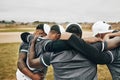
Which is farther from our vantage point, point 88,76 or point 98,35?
point 98,35

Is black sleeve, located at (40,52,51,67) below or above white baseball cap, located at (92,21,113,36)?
below

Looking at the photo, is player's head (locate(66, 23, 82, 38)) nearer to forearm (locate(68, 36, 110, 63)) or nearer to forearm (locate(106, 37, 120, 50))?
forearm (locate(68, 36, 110, 63))

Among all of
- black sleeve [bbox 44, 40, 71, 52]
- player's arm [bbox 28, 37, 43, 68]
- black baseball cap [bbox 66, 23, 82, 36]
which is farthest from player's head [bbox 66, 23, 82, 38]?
player's arm [bbox 28, 37, 43, 68]

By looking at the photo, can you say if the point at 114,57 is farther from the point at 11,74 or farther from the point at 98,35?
the point at 11,74

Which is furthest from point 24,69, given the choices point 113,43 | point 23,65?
point 113,43

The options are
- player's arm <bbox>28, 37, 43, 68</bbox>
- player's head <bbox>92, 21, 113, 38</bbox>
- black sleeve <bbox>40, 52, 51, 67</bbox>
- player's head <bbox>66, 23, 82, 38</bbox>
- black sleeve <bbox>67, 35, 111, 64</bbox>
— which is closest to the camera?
black sleeve <bbox>67, 35, 111, 64</bbox>

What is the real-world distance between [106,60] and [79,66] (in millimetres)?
331

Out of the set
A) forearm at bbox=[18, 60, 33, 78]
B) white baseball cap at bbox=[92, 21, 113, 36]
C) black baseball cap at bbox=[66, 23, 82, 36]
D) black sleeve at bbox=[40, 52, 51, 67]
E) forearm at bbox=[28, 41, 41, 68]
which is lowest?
forearm at bbox=[18, 60, 33, 78]

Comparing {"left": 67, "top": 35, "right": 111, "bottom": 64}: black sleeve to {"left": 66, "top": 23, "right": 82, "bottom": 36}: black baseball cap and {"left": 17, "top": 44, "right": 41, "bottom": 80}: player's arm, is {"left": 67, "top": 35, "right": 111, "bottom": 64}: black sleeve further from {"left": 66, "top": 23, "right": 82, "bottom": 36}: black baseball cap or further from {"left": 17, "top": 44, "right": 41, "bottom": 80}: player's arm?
{"left": 17, "top": 44, "right": 41, "bottom": 80}: player's arm

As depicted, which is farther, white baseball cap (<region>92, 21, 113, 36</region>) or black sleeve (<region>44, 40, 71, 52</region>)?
white baseball cap (<region>92, 21, 113, 36</region>)

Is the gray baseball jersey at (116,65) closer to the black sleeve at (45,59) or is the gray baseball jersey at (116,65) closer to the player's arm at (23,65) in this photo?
the black sleeve at (45,59)

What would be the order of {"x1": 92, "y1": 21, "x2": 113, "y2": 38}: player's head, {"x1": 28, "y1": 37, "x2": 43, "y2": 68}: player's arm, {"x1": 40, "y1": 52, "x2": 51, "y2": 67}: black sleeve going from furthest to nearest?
{"x1": 28, "y1": 37, "x2": 43, "y2": 68}: player's arm → {"x1": 92, "y1": 21, "x2": 113, "y2": 38}: player's head → {"x1": 40, "y1": 52, "x2": 51, "y2": 67}: black sleeve

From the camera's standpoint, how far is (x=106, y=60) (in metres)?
3.78

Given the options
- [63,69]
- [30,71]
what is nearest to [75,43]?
[63,69]
